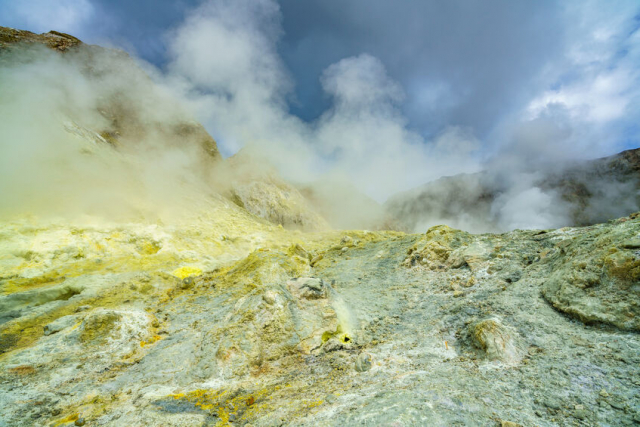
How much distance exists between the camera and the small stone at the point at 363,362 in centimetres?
567

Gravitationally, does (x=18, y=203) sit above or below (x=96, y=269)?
above

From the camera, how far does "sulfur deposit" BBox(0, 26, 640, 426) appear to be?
423cm

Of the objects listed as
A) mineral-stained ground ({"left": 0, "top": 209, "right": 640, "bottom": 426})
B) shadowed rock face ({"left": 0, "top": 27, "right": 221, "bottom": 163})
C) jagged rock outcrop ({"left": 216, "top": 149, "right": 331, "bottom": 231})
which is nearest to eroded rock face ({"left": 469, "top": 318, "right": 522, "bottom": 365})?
mineral-stained ground ({"left": 0, "top": 209, "right": 640, "bottom": 426})

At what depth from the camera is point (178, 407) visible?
16.2 ft

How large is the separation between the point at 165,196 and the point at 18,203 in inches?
311

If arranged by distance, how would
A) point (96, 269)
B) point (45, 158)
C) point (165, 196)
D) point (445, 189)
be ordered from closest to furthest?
1. point (96, 269)
2. point (45, 158)
3. point (165, 196)
4. point (445, 189)

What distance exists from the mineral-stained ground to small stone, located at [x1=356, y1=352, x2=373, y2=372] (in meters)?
0.04

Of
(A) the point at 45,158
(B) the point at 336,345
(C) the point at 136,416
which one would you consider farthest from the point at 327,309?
(A) the point at 45,158

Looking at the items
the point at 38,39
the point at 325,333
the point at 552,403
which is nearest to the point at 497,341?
the point at 552,403

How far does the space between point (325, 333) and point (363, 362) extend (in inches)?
70.0

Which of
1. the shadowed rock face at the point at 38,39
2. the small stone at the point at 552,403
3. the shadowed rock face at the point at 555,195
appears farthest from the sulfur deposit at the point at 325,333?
the shadowed rock face at the point at 555,195

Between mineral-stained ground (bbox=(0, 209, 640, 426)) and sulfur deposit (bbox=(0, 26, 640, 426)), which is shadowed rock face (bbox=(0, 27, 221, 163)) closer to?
sulfur deposit (bbox=(0, 26, 640, 426))

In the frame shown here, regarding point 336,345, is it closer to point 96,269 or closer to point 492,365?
point 492,365

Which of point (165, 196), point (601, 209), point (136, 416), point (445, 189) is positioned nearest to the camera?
point (136, 416)
